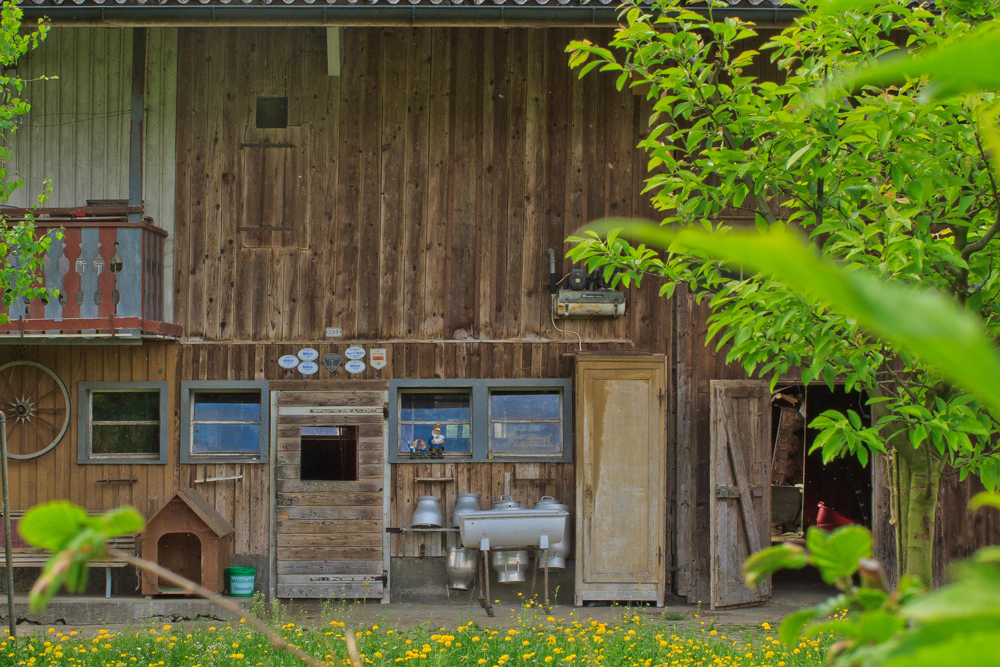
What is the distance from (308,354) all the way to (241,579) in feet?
7.03

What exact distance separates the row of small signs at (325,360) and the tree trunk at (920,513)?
5.59 meters

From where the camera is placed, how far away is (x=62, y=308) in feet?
26.1

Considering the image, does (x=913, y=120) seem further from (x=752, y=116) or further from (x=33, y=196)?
(x=33, y=196)

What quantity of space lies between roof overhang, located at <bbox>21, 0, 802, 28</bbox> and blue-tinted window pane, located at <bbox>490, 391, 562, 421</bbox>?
3373 millimetres

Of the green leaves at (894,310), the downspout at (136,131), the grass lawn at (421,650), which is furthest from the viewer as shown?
the downspout at (136,131)

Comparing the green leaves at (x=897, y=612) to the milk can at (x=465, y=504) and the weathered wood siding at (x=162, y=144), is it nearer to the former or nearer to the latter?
the milk can at (x=465, y=504)

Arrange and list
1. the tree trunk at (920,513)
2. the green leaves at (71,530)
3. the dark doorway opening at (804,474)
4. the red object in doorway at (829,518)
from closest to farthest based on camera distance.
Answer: the green leaves at (71,530), the tree trunk at (920,513), the red object in doorway at (829,518), the dark doorway opening at (804,474)

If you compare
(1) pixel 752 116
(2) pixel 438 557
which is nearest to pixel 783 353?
(1) pixel 752 116

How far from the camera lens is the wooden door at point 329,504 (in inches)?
336

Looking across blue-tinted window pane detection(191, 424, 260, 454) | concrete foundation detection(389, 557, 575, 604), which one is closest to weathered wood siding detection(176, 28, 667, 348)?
blue-tinted window pane detection(191, 424, 260, 454)

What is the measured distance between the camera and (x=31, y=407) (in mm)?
8594

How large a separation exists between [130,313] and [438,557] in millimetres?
3564

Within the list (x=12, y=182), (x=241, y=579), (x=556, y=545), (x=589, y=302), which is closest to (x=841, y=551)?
(x=12, y=182)

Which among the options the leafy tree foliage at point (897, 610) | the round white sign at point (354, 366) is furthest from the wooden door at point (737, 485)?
the leafy tree foliage at point (897, 610)
